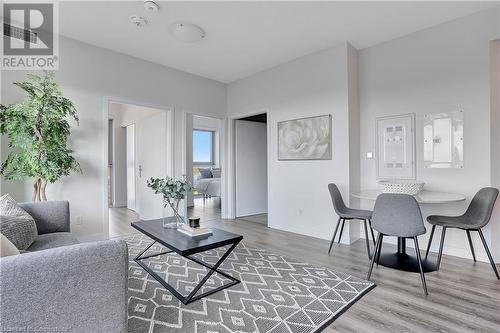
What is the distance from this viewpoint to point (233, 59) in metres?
4.16

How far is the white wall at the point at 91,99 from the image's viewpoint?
10.8 feet

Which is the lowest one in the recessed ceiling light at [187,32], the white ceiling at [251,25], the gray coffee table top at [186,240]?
the gray coffee table top at [186,240]

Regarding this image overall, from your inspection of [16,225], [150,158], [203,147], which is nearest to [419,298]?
[16,225]

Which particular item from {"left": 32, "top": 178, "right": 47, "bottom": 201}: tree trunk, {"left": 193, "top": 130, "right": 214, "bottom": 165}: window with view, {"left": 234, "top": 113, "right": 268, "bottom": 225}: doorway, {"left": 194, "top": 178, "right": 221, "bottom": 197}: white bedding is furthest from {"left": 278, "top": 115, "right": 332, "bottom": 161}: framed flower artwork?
{"left": 193, "top": 130, "right": 214, "bottom": 165}: window with view

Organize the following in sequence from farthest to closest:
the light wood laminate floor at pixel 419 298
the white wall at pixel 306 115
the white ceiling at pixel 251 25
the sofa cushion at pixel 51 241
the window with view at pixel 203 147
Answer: the window with view at pixel 203 147, the white wall at pixel 306 115, the white ceiling at pixel 251 25, the sofa cushion at pixel 51 241, the light wood laminate floor at pixel 419 298

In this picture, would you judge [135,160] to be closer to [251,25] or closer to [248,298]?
[251,25]

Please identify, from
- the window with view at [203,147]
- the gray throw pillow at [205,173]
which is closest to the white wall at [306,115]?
the gray throw pillow at [205,173]

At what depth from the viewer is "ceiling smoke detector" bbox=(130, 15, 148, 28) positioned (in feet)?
9.58

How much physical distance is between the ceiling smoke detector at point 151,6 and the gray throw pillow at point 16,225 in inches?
86.9

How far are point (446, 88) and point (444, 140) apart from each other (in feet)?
2.06

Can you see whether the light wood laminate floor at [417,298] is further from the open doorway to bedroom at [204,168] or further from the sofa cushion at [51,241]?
the open doorway to bedroom at [204,168]

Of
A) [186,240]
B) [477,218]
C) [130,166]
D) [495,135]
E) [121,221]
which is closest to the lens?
[186,240]

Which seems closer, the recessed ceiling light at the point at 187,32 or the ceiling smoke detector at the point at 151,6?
the ceiling smoke detector at the point at 151,6

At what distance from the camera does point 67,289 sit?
1.10 m
